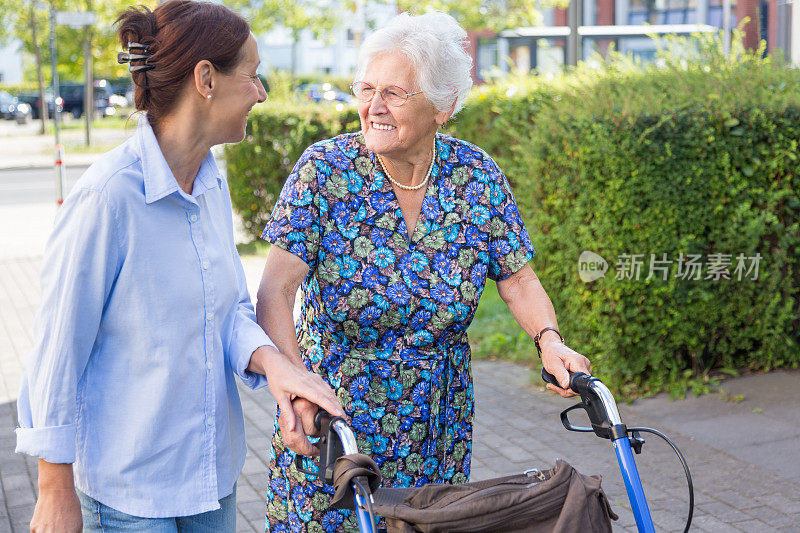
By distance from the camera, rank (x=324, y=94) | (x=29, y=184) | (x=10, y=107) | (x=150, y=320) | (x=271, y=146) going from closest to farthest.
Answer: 1. (x=150, y=320)
2. (x=271, y=146)
3. (x=29, y=184)
4. (x=324, y=94)
5. (x=10, y=107)

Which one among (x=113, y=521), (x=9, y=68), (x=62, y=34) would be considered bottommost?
(x=113, y=521)

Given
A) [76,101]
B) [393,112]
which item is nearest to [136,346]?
[393,112]

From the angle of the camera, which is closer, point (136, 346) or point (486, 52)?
point (136, 346)

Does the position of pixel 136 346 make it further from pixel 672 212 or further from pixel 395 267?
pixel 672 212

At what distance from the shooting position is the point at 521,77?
28.7 feet

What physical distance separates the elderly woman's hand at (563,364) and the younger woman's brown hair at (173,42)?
116cm

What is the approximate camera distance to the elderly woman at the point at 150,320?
188 centimetres

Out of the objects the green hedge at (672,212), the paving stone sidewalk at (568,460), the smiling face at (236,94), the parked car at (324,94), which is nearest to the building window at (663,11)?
the parked car at (324,94)

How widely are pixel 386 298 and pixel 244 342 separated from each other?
0.47m

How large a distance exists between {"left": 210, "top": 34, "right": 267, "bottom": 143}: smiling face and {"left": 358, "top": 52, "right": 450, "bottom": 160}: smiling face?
465 mm

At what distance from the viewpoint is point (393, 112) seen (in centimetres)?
254

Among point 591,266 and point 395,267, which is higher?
point 395,267

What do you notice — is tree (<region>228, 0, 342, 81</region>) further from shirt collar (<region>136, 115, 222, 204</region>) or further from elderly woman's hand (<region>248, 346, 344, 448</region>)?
elderly woman's hand (<region>248, 346, 344, 448</region>)

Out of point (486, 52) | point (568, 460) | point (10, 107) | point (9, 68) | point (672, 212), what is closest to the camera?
point (568, 460)
